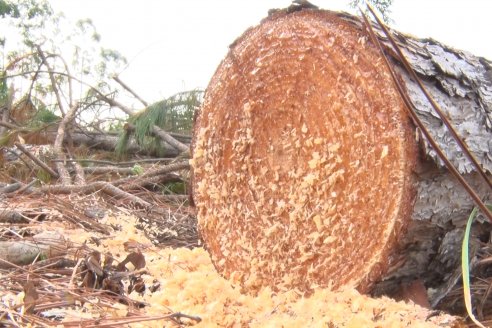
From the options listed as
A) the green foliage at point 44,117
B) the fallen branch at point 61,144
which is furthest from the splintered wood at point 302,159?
the green foliage at point 44,117

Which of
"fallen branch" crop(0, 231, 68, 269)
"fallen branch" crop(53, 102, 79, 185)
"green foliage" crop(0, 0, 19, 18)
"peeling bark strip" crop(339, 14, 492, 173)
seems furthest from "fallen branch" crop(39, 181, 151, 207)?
"green foliage" crop(0, 0, 19, 18)

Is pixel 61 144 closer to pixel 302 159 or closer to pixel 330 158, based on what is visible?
pixel 302 159

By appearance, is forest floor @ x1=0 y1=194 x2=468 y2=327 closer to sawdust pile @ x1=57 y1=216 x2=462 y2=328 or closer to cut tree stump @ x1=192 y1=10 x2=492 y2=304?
sawdust pile @ x1=57 y1=216 x2=462 y2=328

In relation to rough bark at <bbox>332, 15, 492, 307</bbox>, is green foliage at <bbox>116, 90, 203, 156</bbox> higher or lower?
higher

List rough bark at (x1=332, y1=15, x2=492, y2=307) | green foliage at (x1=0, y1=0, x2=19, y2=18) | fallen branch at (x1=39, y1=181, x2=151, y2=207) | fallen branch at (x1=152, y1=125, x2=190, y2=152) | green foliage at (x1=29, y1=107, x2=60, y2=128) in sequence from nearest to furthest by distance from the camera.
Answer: rough bark at (x1=332, y1=15, x2=492, y2=307) → fallen branch at (x1=39, y1=181, x2=151, y2=207) → fallen branch at (x1=152, y1=125, x2=190, y2=152) → green foliage at (x1=29, y1=107, x2=60, y2=128) → green foliage at (x1=0, y1=0, x2=19, y2=18)

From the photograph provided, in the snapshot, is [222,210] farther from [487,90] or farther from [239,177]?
[487,90]

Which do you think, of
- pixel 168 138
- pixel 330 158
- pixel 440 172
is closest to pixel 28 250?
pixel 330 158

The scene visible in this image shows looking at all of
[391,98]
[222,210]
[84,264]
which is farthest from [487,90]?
[84,264]
